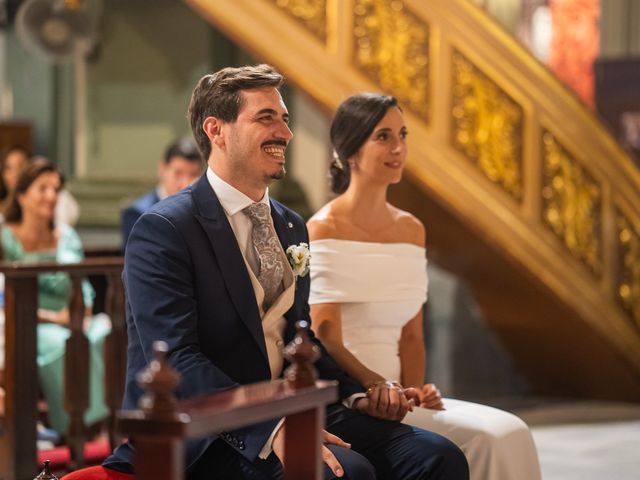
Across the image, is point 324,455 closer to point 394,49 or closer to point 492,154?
point 394,49

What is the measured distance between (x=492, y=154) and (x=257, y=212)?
11.2ft

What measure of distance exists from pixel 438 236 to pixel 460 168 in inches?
26.6

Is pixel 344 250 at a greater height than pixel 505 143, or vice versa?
pixel 505 143

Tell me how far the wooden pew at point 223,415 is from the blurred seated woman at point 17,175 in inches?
207

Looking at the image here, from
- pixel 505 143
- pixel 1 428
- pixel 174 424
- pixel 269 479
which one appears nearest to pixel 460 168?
pixel 505 143

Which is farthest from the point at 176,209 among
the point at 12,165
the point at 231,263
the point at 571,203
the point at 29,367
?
the point at 12,165

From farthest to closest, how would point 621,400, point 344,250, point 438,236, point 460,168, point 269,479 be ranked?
point 621,400 → point 438,236 → point 460,168 → point 344,250 → point 269,479

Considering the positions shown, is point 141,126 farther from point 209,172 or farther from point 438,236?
point 209,172

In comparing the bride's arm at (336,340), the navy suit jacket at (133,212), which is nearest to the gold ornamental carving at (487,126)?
the navy suit jacket at (133,212)

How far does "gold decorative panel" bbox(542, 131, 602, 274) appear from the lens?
21.5ft

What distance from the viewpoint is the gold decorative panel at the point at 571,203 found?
6555mm

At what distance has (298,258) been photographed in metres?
3.24

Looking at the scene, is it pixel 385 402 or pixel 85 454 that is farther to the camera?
pixel 85 454

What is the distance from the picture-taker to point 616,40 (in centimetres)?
1019
